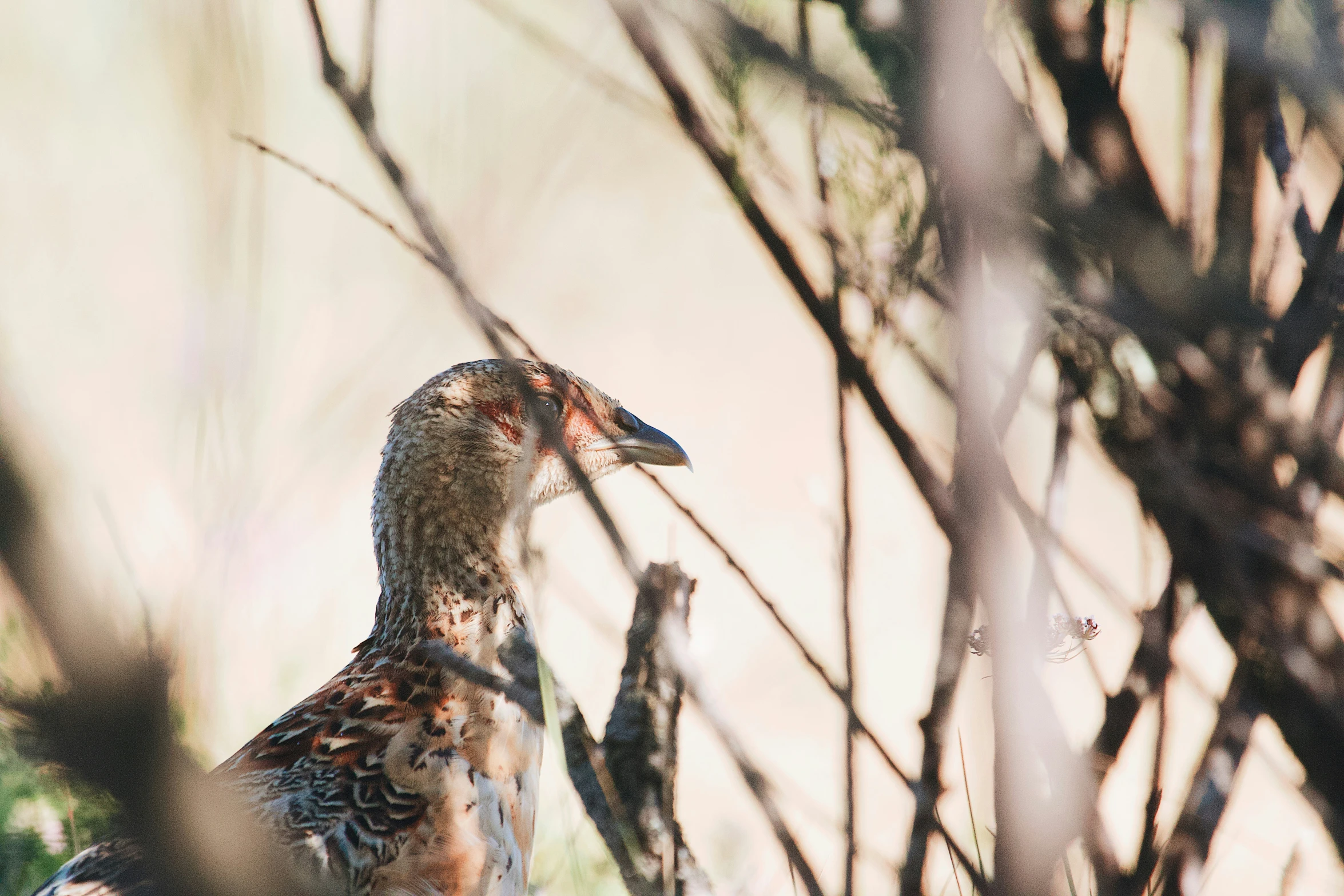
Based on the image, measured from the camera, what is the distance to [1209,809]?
4.86 feet

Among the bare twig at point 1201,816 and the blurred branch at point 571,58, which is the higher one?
the blurred branch at point 571,58

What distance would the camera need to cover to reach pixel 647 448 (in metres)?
3.08

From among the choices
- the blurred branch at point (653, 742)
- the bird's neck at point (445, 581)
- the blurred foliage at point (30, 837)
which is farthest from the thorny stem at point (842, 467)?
the blurred foliage at point (30, 837)

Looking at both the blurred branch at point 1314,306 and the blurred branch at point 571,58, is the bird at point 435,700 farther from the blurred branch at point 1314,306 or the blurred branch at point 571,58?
the blurred branch at point 1314,306

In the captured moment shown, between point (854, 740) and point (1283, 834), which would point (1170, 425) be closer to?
point (854, 740)

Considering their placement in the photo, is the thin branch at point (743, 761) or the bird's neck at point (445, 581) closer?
the thin branch at point (743, 761)

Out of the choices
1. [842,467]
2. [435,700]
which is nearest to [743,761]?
[842,467]

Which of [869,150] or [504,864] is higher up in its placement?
[869,150]

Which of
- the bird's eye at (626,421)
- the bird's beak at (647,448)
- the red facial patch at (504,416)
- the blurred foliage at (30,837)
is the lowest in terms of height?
the bird's beak at (647,448)

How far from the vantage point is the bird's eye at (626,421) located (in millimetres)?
3127

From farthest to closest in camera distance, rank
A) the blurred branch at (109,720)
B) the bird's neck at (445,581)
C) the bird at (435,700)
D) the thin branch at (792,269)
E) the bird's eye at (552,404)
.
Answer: the bird's eye at (552,404) → the bird's neck at (445,581) → the bird at (435,700) → the thin branch at (792,269) → the blurred branch at (109,720)

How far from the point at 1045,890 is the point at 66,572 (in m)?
0.89

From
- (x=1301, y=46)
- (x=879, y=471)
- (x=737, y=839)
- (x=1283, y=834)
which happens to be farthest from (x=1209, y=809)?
(x=879, y=471)

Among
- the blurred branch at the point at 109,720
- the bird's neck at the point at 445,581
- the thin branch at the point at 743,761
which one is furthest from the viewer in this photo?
the bird's neck at the point at 445,581
